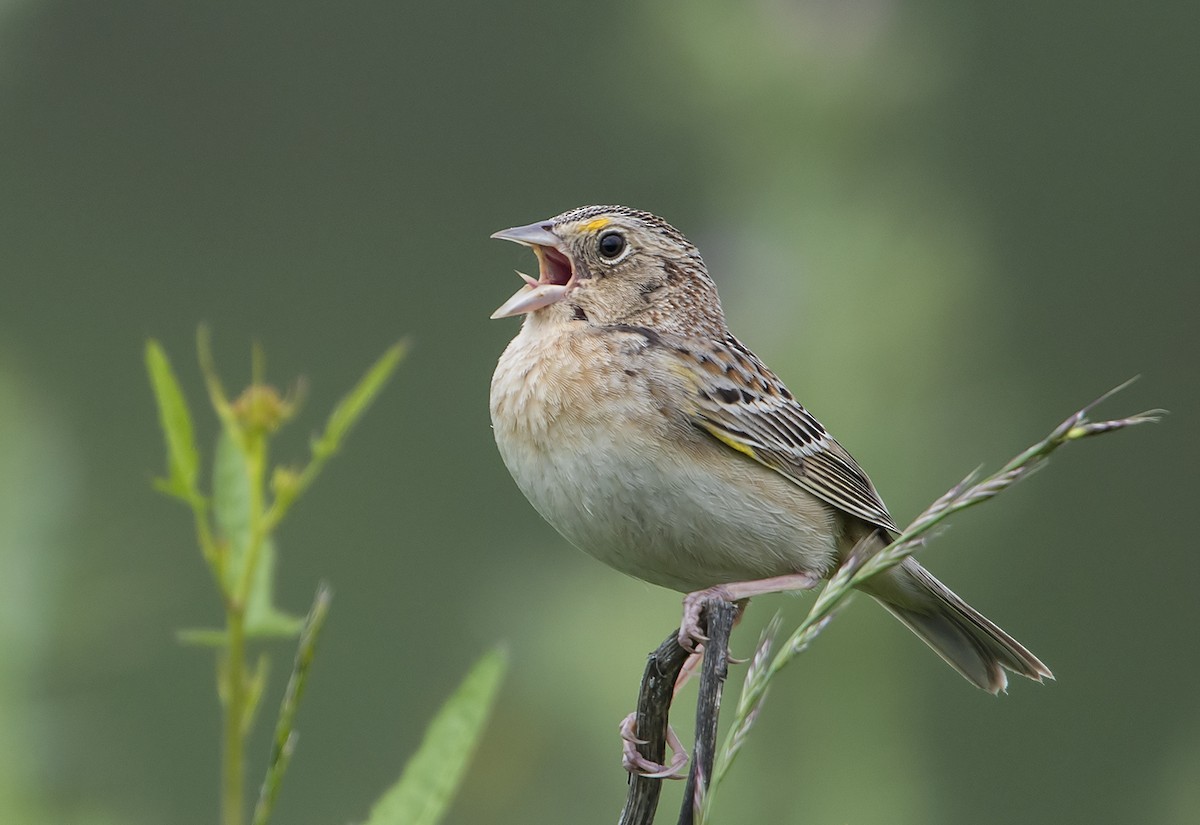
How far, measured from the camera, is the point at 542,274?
12.9 feet

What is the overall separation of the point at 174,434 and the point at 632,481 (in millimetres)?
1675

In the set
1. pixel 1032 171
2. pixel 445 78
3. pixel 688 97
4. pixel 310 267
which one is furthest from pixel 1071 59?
pixel 688 97

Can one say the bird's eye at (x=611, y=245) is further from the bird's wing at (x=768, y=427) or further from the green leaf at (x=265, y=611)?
the green leaf at (x=265, y=611)

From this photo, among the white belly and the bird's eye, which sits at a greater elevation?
the bird's eye

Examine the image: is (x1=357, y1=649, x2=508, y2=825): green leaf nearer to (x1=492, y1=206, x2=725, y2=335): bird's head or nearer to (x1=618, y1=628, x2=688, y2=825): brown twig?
(x1=618, y1=628, x2=688, y2=825): brown twig

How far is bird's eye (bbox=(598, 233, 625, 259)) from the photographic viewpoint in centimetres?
390

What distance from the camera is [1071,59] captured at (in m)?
11.6

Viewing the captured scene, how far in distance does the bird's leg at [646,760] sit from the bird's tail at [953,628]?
3.70 ft

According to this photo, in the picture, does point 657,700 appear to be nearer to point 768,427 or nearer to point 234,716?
point 234,716

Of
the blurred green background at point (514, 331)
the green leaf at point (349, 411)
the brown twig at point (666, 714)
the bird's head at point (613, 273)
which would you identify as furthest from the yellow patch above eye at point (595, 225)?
the green leaf at point (349, 411)

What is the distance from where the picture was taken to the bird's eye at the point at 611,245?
12.8 ft

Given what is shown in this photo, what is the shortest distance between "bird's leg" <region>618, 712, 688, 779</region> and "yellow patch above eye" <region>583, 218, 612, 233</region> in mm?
1371

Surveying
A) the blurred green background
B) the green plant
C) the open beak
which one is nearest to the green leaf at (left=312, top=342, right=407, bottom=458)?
the green plant

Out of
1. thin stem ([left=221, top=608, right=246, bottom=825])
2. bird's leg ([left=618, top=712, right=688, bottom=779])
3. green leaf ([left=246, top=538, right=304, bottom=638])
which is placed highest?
bird's leg ([left=618, top=712, right=688, bottom=779])
